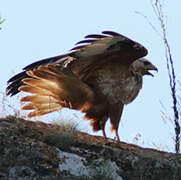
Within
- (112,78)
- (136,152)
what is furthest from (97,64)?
(136,152)

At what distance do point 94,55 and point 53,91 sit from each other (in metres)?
0.69

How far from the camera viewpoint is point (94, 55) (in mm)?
6809

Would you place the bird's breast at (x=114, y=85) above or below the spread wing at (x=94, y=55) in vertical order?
below

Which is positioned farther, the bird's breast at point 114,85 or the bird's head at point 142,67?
the bird's head at point 142,67

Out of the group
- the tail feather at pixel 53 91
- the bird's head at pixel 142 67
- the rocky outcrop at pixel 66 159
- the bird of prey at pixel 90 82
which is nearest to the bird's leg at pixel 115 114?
the bird of prey at pixel 90 82

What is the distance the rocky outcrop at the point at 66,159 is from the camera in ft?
16.1

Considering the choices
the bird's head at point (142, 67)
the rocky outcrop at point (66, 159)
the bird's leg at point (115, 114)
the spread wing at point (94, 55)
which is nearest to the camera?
the rocky outcrop at point (66, 159)

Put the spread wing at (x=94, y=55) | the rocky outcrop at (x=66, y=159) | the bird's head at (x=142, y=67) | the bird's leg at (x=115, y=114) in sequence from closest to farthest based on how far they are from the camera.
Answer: the rocky outcrop at (x=66, y=159) → the spread wing at (x=94, y=55) → the bird's leg at (x=115, y=114) → the bird's head at (x=142, y=67)

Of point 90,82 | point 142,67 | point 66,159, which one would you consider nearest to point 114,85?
point 90,82

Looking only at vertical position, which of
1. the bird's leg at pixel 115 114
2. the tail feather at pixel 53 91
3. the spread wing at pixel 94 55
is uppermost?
the spread wing at pixel 94 55

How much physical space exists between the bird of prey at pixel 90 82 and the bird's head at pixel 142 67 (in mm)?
25

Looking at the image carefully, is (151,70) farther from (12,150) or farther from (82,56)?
(12,150)

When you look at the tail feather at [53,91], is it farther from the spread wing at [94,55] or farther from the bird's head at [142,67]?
the bird's head at [142,67]

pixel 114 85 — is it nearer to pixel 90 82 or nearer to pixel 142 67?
pixel 90 82
